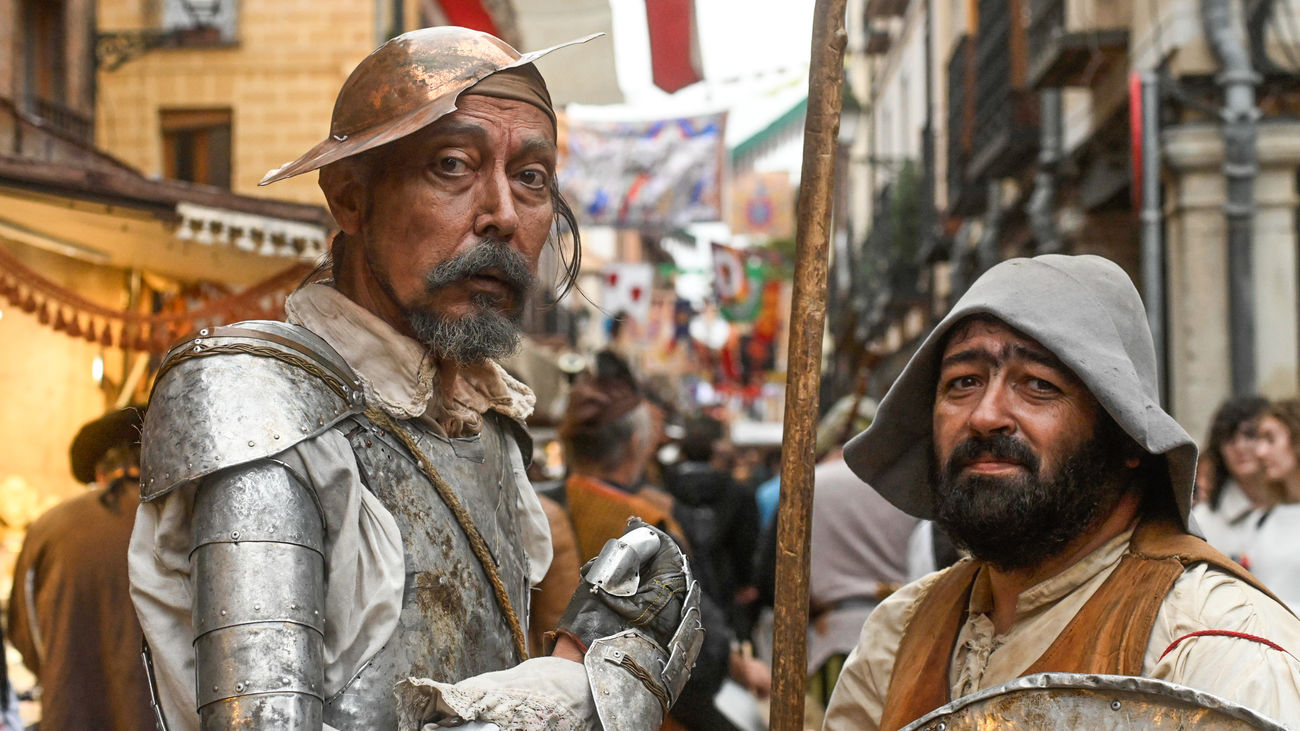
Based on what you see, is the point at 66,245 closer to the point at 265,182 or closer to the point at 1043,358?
the point at 265,182

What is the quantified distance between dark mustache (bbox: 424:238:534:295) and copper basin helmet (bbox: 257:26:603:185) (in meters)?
0.22

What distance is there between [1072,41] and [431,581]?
30.9ft

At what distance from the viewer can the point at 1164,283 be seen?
1070 centimetres

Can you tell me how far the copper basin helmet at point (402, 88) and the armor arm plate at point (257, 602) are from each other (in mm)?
572

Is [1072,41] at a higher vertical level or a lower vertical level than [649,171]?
higher

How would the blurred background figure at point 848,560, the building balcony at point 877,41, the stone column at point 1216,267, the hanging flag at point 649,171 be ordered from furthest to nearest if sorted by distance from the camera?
the building balcony at point 877,41 < the hanging flag at point 649,171 < the stone column at point 1216,267 < the blurred background figure at point 848,560

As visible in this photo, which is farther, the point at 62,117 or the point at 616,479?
the point at 62,117

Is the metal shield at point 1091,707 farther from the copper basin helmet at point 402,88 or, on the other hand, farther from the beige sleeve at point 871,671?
the copper basin helmet at point 402,88

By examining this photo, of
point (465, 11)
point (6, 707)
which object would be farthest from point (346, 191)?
point (465, 11)

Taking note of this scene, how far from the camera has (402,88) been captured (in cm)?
227

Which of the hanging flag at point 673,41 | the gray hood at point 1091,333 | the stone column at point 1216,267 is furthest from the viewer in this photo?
the stone column at point 1216,267

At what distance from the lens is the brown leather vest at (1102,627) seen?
2.15m

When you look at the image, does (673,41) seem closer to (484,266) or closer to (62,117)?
(484,266)

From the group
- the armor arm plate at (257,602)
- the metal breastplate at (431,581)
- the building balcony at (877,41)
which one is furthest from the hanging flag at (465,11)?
the building balcony at (877,41)
